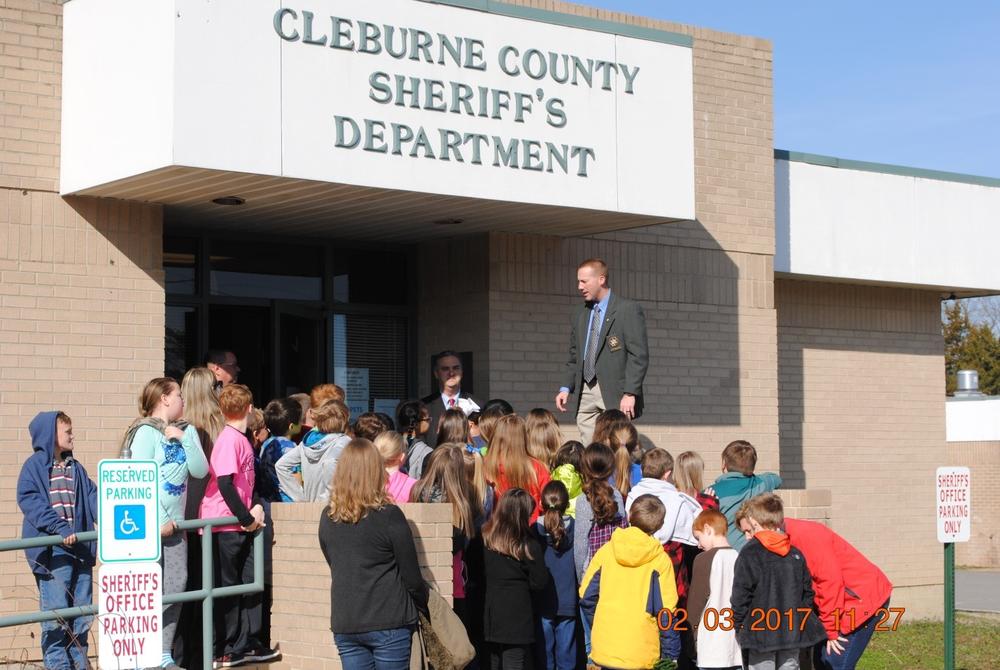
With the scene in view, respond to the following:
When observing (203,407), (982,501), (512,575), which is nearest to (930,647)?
(512,575)

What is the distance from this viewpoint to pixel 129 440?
7.78m

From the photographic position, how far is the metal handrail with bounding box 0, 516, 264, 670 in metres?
7.21

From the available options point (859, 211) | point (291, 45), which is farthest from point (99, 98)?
point (859, 211)

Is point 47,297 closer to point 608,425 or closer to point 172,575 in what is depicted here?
point 172,575

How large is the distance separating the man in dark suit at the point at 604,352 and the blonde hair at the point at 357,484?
4119mm

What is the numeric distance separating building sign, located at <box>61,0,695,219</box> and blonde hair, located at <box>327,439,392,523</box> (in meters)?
3.16

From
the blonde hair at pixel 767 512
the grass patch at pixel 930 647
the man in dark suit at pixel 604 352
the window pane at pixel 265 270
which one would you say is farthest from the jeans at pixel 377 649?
the grass patch at pixel 930 647

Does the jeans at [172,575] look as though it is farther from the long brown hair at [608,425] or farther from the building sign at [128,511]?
the long brown hair at [608,425]

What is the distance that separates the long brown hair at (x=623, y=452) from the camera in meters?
9.07

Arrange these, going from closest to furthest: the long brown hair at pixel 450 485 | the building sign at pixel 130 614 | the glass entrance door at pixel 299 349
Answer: the building sign at pixel 130 614, the long brown hair at pixel 450 485, the glass entrance door at pixel 299 349

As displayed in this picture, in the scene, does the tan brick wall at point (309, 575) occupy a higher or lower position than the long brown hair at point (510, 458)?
lower

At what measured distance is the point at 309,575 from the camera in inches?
332

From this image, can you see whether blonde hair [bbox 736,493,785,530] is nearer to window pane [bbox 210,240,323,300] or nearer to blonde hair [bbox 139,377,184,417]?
blonde hair [bbox 139,377,184,417]

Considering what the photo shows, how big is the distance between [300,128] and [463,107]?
1462 millimetres
